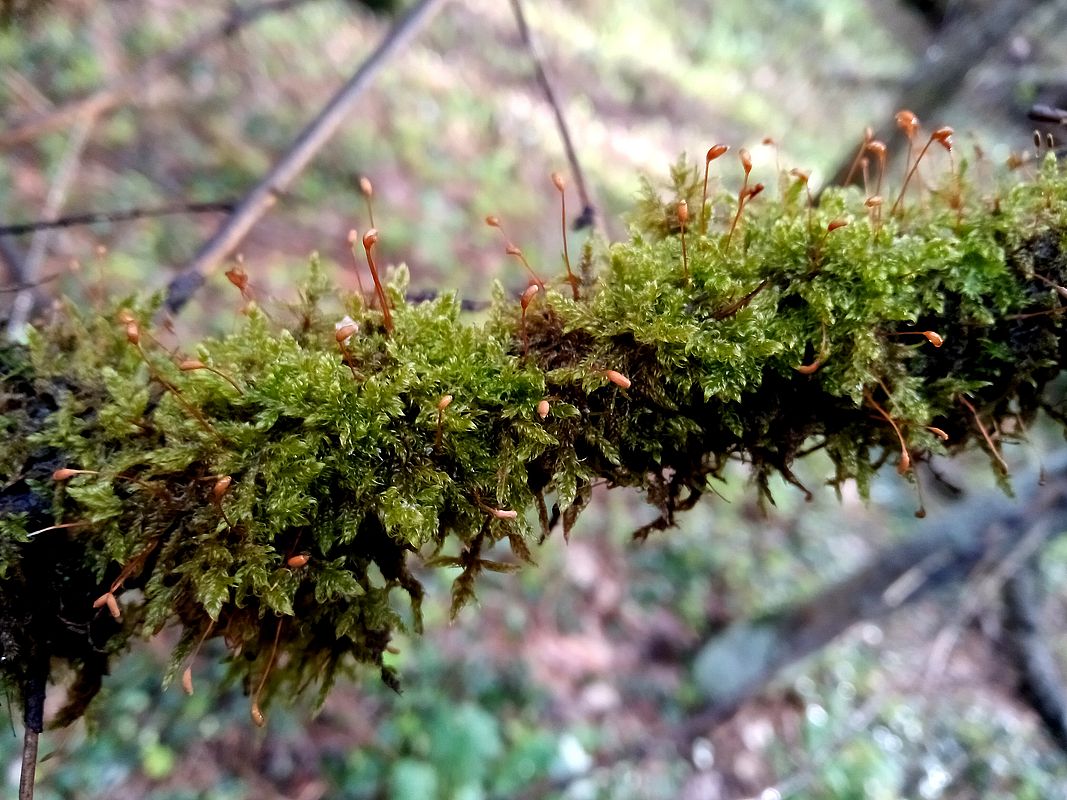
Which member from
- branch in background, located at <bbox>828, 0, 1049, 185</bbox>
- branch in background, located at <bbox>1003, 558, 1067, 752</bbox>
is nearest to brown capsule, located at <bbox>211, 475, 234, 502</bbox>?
branch in background, located at <bbox>828, 0, 1049, 185</bbox>

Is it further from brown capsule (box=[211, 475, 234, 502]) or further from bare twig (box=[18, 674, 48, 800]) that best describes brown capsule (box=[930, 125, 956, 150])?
bare twig (box=[18, 674, 48, 800])

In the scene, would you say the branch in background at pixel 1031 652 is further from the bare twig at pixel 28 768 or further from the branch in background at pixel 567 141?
the bare twig at pixel 28 768

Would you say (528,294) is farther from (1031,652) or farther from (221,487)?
(1031,652)

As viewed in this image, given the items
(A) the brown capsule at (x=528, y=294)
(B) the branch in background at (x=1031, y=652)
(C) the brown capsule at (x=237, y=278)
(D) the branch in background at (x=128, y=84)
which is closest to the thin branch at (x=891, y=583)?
(B) the branch in background at (x=1031, y=652)

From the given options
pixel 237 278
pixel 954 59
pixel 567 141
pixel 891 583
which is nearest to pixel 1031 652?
pixel 891 583

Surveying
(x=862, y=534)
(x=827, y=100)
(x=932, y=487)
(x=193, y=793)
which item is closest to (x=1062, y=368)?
(x=193, y=793)

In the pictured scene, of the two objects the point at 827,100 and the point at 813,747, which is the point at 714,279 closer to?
the point at 813,747
